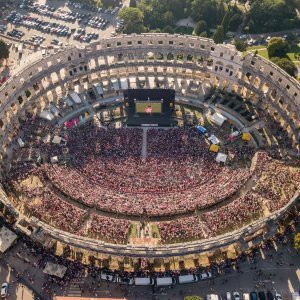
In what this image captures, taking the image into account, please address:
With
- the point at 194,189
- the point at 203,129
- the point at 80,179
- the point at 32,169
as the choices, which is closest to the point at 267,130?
the point at 203,129

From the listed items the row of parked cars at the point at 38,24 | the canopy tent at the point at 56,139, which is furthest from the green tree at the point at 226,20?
the canopy tent at the point at 56,139

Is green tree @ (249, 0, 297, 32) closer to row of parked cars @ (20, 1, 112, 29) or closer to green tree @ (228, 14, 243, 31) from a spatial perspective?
green tree @ (228, 14, 243, 31)

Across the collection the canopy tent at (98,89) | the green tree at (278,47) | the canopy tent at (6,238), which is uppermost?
the green tree at (278,47)

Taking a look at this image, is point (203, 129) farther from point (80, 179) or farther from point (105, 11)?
point (105, 11)

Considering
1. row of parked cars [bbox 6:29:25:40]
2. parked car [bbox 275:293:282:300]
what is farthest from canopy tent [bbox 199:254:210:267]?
row of parked cars [bbox 6:29:25:40]

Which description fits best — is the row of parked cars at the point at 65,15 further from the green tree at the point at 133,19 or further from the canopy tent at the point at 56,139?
the canopy tent at the point at 56,139

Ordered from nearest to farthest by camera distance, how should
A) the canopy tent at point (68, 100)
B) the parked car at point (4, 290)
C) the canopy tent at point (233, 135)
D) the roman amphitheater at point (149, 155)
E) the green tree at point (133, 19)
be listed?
the parked car at point (4, 290) < the roman amphitheater at point (149, 155) < the canopy tent at point (233, 135) < the canopy tent at point (68, 100) < the green tree at point (133, 19)

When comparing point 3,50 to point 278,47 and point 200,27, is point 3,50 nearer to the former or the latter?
point 200,27
